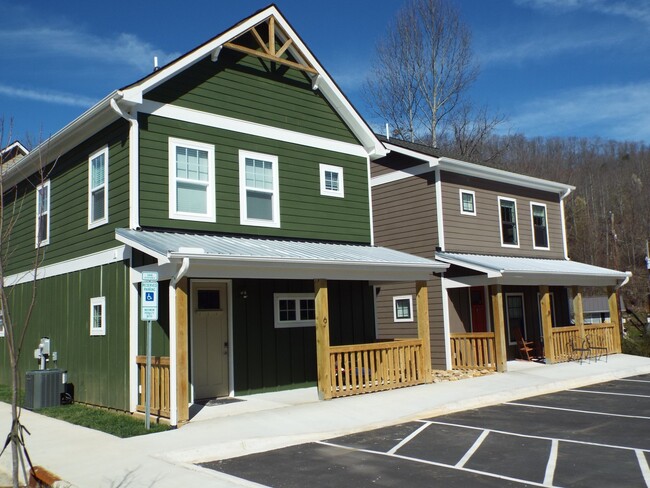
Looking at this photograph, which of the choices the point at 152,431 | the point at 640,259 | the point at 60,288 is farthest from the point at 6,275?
the point at 640,259

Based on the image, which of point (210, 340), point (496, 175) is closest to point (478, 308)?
point (496, 175)

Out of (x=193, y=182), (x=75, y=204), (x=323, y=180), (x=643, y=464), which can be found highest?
(x=323, y=180)

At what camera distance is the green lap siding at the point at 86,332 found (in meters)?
11.9

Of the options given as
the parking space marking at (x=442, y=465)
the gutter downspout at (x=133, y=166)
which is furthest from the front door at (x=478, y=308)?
the gutter downspout at (x=133, y=166)

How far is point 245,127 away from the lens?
13.7 meters

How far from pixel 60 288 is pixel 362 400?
7587 mm

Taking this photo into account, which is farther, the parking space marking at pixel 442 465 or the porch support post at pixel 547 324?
the porch support post at pixel 547 324

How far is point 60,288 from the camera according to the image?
14422 millimetres

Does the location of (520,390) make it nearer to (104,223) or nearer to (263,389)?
(263,389)

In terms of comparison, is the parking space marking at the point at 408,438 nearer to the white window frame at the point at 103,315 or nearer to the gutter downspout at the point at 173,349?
the gutter downspout at the point at 173,349

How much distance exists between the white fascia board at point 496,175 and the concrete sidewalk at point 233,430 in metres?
6.43

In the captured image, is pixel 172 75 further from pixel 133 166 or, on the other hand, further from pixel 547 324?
pixel 547 324

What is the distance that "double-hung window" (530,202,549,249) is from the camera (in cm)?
2183

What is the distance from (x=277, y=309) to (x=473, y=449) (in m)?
6.37
